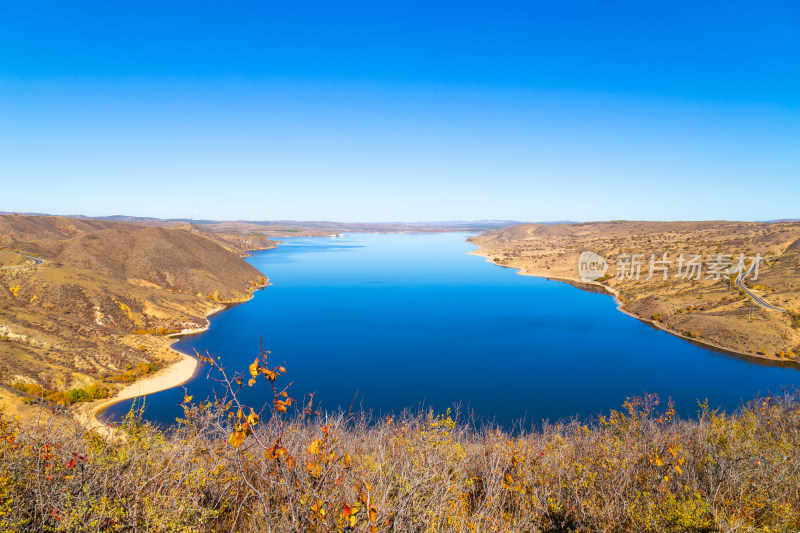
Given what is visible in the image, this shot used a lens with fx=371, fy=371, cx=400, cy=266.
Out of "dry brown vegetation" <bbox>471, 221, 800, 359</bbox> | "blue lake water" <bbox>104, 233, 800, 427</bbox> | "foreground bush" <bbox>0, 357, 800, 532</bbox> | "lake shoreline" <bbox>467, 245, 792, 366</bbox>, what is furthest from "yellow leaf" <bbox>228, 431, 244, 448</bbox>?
"dry brown vegetation" <bbox>471, 221, 800, 359</bbox>

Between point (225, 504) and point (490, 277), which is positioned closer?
point (225, 504)

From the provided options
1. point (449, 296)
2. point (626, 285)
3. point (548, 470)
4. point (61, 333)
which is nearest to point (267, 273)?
point (449, 296)

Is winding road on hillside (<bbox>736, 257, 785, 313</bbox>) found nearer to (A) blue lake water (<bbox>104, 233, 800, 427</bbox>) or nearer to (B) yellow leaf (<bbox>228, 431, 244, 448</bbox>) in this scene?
(A) blue lake water (<bbox>104, 233, 800, 427</bbox>)

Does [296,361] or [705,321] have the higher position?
[705,321]

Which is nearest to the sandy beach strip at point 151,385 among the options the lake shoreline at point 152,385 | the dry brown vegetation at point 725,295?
the lake shoreline at point 152,385

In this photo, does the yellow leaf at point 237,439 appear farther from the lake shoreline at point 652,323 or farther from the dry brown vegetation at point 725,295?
the dry brown vegetation at point 725,295

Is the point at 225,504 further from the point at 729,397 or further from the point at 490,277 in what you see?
the point at 490,277

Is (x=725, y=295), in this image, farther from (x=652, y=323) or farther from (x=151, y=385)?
(x=151, y=385)
